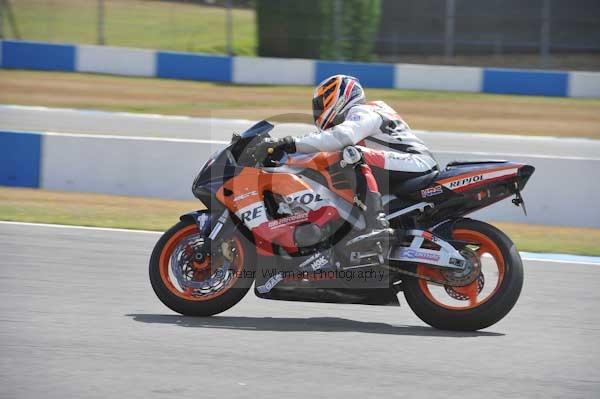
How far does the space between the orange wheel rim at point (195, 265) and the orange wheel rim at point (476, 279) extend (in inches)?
41.7

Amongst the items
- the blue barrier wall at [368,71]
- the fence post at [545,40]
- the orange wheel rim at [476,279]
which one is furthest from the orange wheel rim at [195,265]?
the fence post at [545,40]

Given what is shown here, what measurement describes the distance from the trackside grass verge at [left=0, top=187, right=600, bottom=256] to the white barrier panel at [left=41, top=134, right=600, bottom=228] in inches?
5.5

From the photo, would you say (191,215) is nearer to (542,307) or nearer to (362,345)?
(362,345)

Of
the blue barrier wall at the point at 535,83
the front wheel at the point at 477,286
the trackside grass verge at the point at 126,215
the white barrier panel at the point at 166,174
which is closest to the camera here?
the front wheel at the point at 477,286

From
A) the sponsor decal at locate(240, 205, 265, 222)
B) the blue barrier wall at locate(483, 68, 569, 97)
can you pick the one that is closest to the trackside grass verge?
the sponsor decal at locate(240, 205, 265, 222)

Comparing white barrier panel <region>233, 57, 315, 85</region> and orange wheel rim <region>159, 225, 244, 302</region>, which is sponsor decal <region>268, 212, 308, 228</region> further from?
white barrier panel <region>233, 57, 315, 85</region>

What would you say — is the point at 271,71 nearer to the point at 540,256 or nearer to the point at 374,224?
the point at 540,256

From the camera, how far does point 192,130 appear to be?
55.4ft

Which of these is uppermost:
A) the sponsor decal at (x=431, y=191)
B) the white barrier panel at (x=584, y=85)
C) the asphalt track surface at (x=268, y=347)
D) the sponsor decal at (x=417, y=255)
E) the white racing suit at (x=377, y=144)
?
the white barrier panel at (x=584, y=85)

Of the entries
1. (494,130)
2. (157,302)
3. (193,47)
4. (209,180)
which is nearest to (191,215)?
(209,180)

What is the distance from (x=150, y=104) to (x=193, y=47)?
4252 millimetres

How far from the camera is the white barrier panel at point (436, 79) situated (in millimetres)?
20625

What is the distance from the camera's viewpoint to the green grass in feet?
77.3

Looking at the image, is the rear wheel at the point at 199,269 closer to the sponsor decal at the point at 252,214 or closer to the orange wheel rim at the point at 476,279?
the sponsor decal at the point at 252,214
